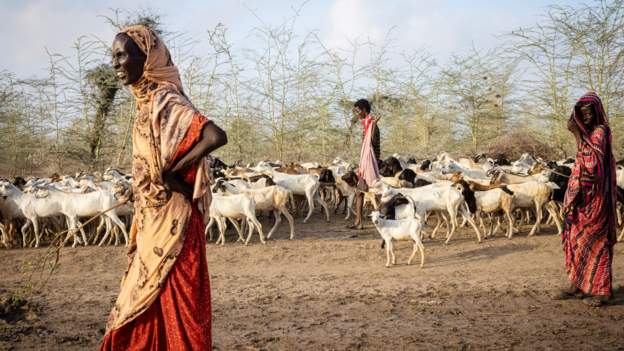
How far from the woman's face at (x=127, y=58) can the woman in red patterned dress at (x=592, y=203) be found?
478 cm

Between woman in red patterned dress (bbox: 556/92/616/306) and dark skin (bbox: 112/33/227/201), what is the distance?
4.62 metres

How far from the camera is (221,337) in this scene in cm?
537

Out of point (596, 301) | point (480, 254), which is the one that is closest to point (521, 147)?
point (480, 254)

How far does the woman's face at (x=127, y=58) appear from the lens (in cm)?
313

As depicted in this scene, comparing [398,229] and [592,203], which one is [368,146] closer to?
[398,229]

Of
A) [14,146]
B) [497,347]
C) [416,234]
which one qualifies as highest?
[14,146]

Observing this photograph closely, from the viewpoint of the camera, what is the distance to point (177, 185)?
3.02 meters

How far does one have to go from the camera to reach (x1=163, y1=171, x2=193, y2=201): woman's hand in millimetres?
2988

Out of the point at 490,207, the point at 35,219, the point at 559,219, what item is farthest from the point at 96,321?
the point at 559,219

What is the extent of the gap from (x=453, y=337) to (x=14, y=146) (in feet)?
75.0

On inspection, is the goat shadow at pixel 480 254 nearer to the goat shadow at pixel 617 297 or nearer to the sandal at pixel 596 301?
the goat shadow at pixel 617 297

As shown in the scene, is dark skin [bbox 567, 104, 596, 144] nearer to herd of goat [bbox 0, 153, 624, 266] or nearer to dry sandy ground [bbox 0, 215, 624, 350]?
dry sandy ground [bbox 0, 215, 624, 350]

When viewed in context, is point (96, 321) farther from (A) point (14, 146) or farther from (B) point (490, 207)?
(A) point (14, 146)

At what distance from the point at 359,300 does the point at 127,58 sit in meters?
4.45
